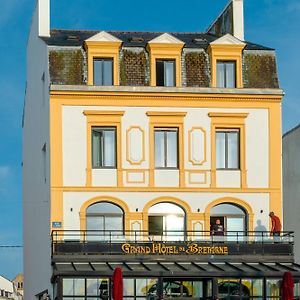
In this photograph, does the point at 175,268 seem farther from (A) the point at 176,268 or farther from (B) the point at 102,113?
(B) the point at 102,113

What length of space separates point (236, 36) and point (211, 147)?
27.6ft

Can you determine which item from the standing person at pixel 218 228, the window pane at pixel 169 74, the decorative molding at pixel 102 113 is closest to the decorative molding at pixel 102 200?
the decorative molding at pixel 102 113

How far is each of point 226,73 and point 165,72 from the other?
10.9 feet

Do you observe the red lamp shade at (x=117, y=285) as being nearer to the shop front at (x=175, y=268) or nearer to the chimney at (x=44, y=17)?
the shop front at (x=175, y=268)

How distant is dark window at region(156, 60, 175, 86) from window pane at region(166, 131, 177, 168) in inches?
106

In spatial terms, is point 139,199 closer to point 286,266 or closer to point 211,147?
point 211,147

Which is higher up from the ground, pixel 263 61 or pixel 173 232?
Result: pixel 263 61

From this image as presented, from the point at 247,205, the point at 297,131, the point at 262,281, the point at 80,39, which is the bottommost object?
the point at 262,281

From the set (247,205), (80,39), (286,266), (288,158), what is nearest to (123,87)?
(80,39)

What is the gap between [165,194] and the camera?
183 feet

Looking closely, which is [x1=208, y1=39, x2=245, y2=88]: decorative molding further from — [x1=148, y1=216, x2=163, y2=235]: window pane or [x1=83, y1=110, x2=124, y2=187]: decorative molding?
[x1=148, y1=216, x2=163, y2=235]: window pane

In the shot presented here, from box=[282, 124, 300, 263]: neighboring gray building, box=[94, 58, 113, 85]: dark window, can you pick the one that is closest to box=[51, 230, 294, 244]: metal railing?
box=[94, 58, 113, 85]: dark window

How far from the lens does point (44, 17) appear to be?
194ft

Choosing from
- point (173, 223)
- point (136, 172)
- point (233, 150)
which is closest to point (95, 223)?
point (136, 172)
